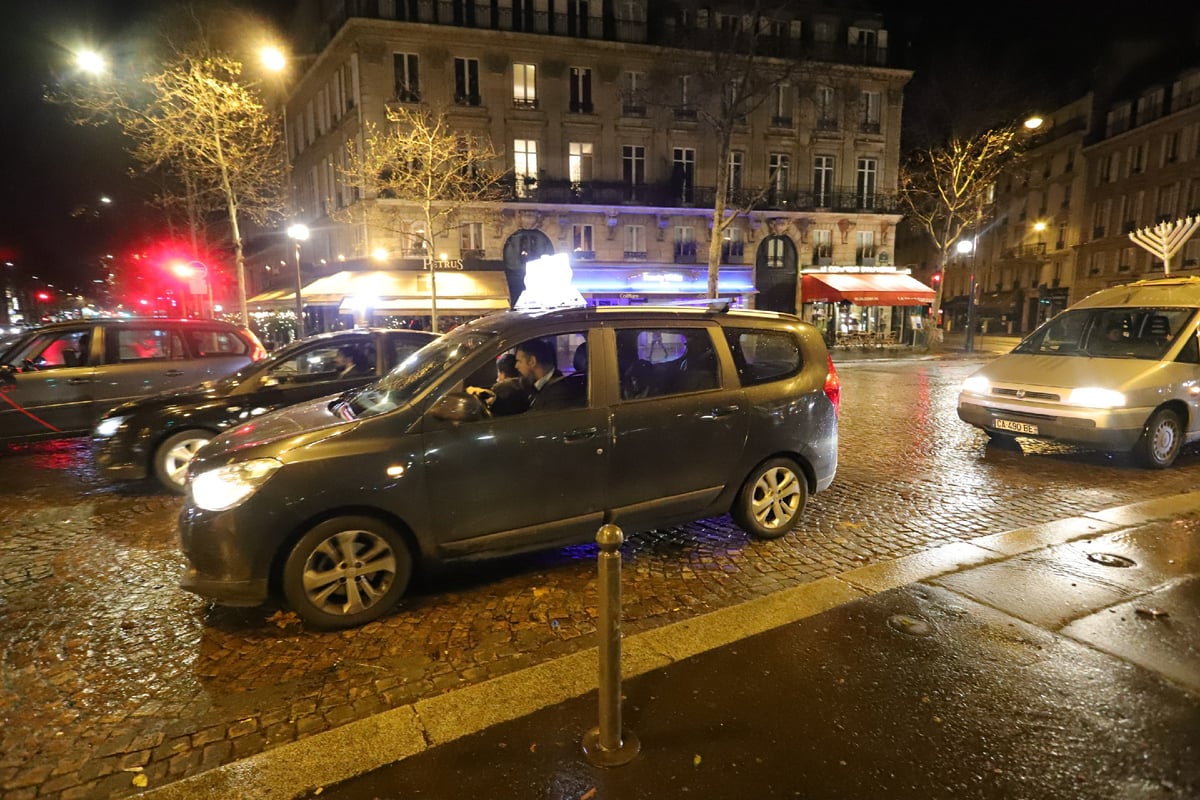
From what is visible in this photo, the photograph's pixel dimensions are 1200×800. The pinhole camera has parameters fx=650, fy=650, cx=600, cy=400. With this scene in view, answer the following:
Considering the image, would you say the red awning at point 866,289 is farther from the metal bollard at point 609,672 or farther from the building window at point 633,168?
the metal bollard at point 609,672

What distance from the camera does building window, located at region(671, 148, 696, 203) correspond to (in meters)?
31.0

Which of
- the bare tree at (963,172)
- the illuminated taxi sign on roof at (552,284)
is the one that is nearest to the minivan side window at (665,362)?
the illuminated taxi sign on roof at (552,284)

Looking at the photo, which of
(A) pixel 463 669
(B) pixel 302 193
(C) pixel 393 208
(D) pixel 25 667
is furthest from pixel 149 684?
(B) pixel 302 193

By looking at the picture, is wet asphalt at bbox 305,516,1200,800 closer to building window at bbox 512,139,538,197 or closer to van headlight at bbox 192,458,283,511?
van headlight at bbox 192,458,283,511

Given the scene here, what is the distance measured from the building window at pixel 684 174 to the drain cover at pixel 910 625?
95.7 feet

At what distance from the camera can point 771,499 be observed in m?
5.14

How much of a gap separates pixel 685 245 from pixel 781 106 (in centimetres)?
870

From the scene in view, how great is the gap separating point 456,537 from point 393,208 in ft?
84.0

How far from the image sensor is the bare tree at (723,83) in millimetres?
24141

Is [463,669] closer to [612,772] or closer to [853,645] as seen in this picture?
[612,772]

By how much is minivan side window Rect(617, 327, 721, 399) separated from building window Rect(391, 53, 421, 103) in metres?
26.6

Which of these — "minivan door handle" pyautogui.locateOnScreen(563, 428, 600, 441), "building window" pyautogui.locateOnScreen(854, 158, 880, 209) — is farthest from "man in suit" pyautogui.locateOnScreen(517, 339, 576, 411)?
"building window" pyautogui.locateOnScreen(854, 158, 880, 209)

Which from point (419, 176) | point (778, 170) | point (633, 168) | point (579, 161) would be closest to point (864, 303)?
point (778, 170)

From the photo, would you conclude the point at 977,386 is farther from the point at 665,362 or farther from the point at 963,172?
the point at 963,172
